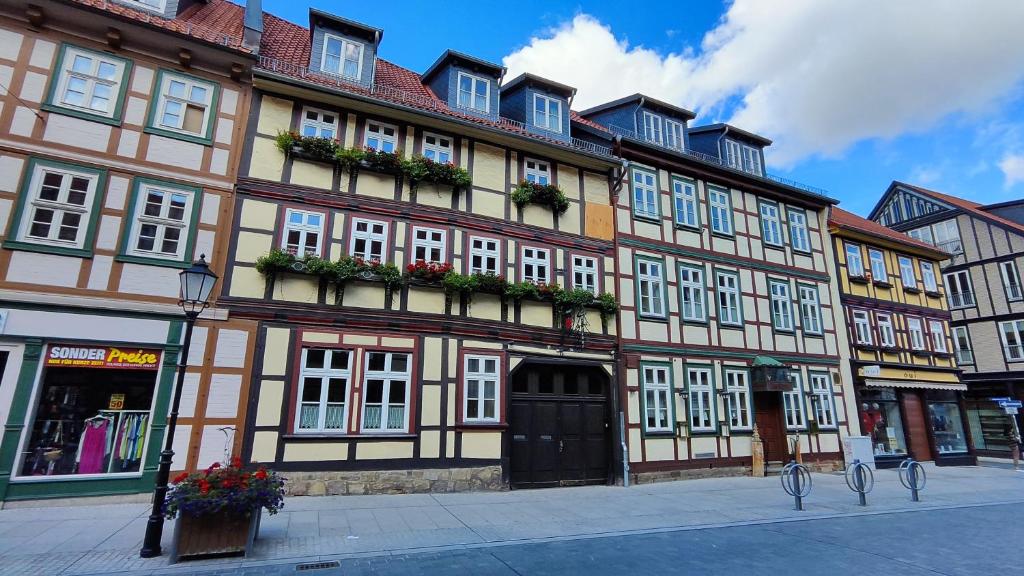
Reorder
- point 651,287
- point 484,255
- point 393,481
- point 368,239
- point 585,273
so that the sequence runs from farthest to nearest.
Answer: point 651,287
point 585,273
point 484,255
point 368,239
point 393,481

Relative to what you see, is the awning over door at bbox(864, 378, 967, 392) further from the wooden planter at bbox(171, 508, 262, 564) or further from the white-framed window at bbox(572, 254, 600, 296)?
the wooden planter at bbox(171, 508, 262, 564)

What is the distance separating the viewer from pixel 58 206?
1023 centimetres

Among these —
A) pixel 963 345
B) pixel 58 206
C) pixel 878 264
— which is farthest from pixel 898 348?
pixel 58 206

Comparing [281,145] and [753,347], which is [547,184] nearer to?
[281,145]

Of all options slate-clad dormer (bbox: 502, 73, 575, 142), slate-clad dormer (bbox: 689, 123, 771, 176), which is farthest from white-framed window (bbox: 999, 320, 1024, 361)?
slate-clad dormer (bbox: 502, 73, 575, 142)

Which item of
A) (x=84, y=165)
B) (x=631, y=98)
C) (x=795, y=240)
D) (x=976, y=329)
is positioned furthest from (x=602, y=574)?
(x=976, y=329)

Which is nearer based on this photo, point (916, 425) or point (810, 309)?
point (810, 309)

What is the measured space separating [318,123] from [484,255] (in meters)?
5.37

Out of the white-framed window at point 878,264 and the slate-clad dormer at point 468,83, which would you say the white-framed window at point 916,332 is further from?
the slate-clad dormer at point 468,83

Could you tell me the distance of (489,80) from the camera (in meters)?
16.1

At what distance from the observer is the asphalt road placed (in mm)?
6598

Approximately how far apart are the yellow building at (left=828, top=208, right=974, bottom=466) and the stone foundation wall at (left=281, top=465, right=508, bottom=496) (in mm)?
15366

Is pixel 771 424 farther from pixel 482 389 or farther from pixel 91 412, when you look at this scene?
pixel 91 412

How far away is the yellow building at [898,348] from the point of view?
19984 mm
